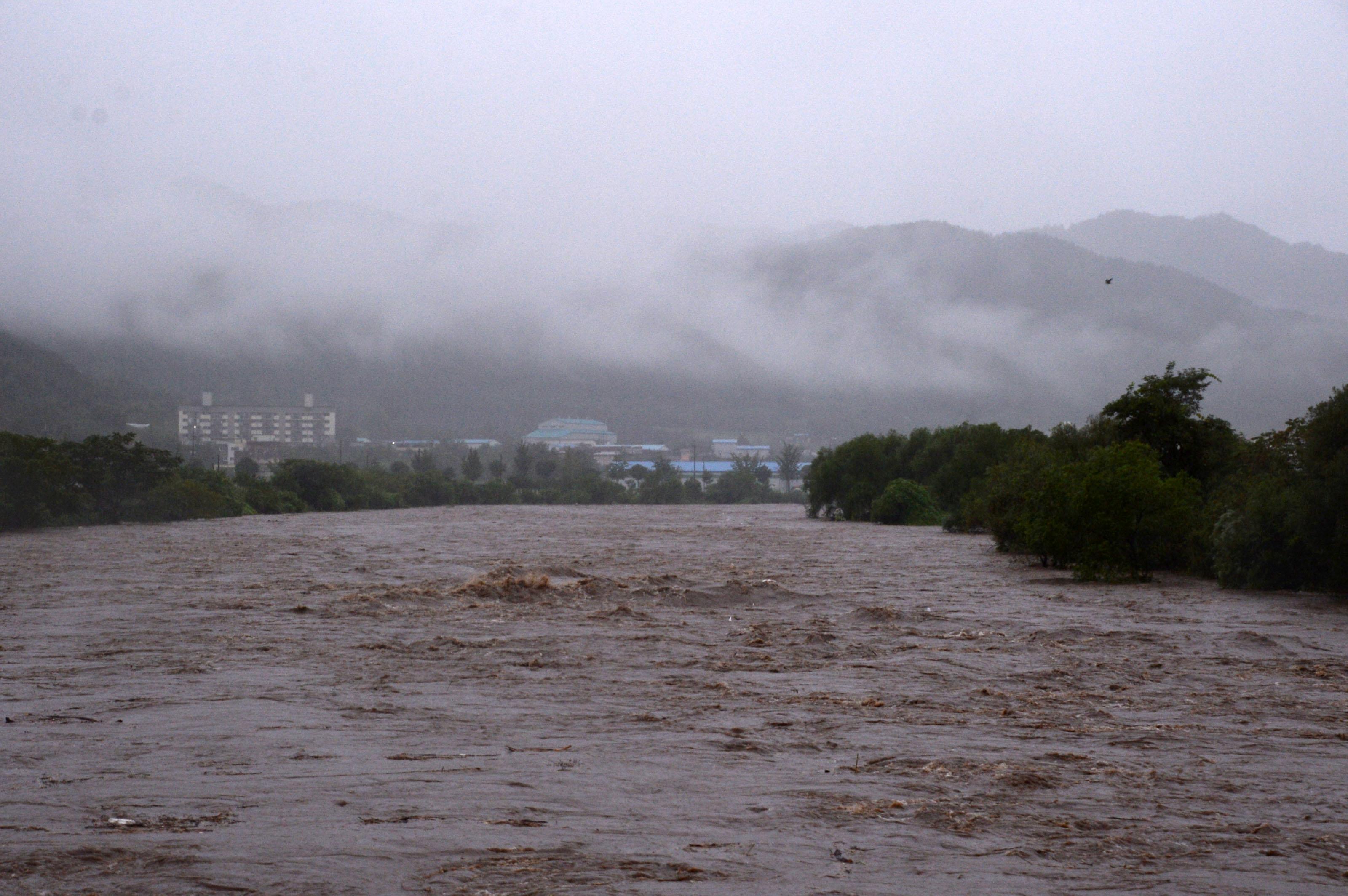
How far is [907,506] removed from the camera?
226 ft

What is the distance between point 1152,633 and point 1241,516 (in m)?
9.38

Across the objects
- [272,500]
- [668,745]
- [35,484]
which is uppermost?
[35,484]

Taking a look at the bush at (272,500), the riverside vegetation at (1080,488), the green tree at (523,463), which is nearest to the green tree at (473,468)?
the green tree at (523,463)

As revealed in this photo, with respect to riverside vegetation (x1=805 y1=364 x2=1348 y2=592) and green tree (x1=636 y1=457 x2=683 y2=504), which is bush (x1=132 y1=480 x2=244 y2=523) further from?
green tree (x1=636 y1=457 x2=683 y2=504)

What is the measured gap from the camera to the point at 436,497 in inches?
4422

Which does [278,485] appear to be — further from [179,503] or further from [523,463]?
[523,463]

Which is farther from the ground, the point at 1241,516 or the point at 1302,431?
the point at 1302,431

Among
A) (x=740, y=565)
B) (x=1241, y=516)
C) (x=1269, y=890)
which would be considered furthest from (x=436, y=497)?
(x=1269, y=890)

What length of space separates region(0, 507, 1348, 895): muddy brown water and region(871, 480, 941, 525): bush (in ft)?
144

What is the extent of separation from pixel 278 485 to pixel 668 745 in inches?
3378

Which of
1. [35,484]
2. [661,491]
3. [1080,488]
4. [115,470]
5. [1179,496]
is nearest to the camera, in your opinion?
[1080,488]

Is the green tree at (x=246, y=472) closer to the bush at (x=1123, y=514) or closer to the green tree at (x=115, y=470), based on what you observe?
the green tree at (x=115, y=470)

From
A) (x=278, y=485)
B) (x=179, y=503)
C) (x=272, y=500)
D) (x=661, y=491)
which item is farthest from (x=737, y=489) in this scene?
(x=179, y=503)

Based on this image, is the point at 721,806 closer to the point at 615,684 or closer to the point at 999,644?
the point at 615,684
